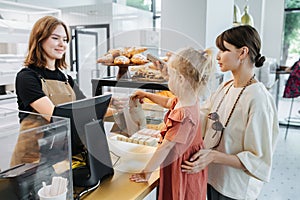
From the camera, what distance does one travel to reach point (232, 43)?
1.09m

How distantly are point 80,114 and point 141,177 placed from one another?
0.35 m

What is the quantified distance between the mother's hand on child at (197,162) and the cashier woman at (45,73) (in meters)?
0.63

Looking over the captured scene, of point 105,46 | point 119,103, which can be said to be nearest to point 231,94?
point 119,103

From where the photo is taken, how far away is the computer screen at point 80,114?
0.87 m

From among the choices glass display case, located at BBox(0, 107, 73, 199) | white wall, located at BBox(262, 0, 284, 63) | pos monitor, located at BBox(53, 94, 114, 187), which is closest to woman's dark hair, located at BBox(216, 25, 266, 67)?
pos monitor, located at BBox(53, 94, 114, 187)

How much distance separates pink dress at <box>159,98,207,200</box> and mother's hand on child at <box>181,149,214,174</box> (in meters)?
0.01

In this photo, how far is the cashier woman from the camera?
4.08 ft

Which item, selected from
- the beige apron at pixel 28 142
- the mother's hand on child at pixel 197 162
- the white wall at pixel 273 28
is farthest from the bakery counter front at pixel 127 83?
the white wall at pixel 273 28

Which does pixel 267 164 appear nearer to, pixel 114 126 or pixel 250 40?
pixel 250 40

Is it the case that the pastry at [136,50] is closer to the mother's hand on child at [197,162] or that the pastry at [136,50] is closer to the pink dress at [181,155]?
the pink dress at [181,155]

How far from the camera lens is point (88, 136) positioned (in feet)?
3.01

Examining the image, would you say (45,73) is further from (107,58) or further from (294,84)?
Answer: (294,84)

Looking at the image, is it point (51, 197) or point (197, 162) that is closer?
point (51, 197)

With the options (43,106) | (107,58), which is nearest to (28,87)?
(43,106)
